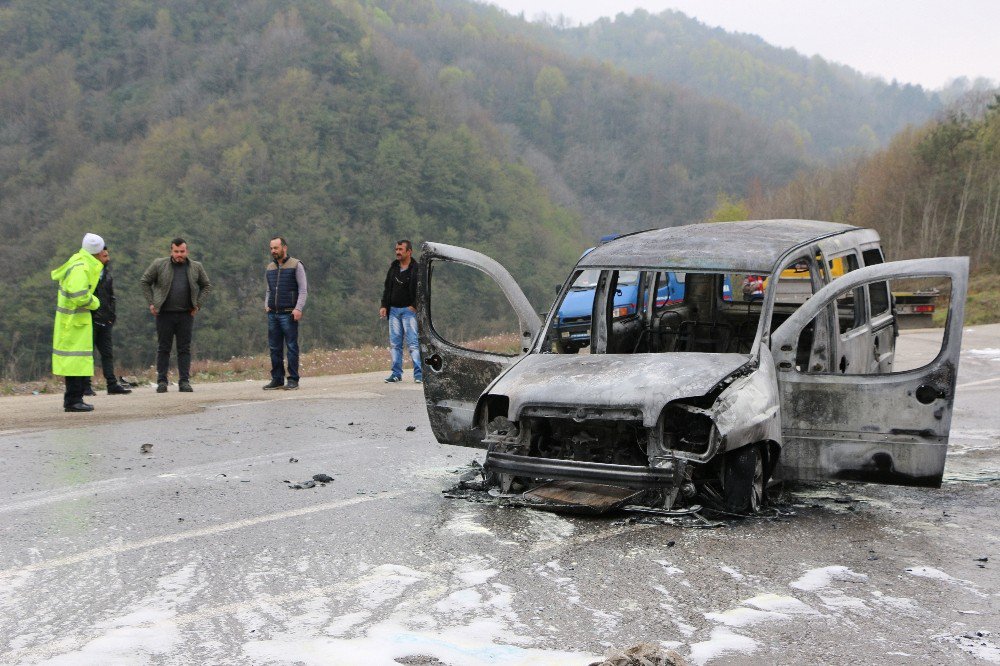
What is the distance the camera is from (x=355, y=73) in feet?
358

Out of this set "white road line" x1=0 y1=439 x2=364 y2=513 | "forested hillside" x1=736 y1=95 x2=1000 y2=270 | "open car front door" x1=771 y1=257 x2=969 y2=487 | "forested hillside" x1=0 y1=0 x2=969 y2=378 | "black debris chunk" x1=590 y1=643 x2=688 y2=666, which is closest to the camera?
"black debris chunk" x1=590 y1=643 x2=688 y2=666

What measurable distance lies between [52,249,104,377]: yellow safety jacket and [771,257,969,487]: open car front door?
7.85 metres

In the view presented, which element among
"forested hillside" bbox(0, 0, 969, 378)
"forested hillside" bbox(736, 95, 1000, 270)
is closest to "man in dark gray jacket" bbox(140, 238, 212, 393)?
"forested hillside" bbox(736, 95, 1000, 270)

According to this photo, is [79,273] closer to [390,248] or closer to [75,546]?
[75,546]

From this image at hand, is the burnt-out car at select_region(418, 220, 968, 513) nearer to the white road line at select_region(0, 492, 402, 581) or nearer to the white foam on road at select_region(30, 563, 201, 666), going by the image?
the white road line at select_region(0, 492, 402, 581)

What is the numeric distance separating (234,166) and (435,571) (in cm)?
8998

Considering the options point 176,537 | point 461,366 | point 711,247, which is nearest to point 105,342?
point 461,366

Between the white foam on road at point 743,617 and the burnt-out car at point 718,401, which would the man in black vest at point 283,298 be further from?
the white foam on road at point 743,617

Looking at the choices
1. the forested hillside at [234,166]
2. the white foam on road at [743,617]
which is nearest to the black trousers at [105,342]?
the white foam on road at [743,617]

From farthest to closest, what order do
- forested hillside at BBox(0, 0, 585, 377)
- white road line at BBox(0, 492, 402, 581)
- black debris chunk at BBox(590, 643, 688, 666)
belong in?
forested hillside at BBox(0, 0, 585, 377)
white road line at BBox(0, 492, 402, 581)
black debris chunk at BBox(590, 643, 688, 666)

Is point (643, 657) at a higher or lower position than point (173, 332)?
lower

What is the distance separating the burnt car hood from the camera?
612 centimetres

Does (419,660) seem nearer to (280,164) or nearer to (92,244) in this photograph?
Answer: (92,244)

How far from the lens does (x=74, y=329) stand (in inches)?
460
